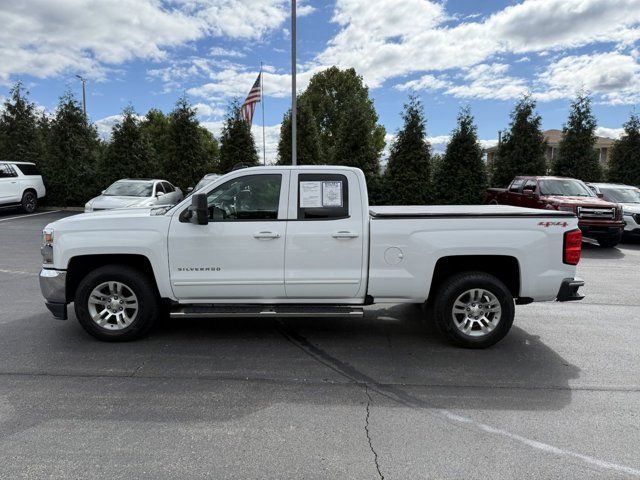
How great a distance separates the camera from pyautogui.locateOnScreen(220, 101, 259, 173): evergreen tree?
21.3 meters

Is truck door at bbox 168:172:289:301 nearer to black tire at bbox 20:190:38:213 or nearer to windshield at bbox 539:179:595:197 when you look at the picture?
windshield at bbox 539:179:595:197

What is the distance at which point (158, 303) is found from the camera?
5.12 meters

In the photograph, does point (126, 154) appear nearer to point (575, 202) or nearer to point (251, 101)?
point (251, 101)

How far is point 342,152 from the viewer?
2042 centimetres

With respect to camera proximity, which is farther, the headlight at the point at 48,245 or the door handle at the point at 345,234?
the headlight at the point at 48,245

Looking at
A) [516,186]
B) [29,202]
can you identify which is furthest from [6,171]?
[516,186]

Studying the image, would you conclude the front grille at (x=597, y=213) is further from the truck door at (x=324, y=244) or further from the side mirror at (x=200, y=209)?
the side mirror at (x=200, y=209)

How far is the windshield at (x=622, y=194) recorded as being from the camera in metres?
15.2

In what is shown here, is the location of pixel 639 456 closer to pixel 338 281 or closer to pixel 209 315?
pixel 338 281

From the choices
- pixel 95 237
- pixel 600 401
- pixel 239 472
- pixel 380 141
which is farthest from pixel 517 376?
pixel 380 141

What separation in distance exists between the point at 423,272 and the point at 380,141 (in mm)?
44292

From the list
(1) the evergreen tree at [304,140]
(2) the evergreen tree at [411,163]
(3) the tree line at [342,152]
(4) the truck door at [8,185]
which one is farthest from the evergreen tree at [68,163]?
(2) the evergreen tree at [411,163]

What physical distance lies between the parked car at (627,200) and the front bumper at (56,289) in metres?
14.6

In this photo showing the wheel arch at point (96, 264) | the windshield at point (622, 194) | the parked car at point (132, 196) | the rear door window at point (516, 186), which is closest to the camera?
the wheel arch at point (96, 264)
